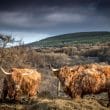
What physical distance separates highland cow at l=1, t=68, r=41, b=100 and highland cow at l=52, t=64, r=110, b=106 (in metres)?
1.37

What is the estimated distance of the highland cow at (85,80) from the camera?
17.6m

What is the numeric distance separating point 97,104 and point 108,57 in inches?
2894

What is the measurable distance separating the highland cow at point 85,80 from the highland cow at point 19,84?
53.9 inches

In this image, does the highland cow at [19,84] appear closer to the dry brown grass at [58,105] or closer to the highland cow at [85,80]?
the dry brown grass at [58,105]

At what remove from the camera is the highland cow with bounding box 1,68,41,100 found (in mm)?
17531

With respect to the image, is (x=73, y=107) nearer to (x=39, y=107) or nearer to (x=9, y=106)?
(x=39, y=107)

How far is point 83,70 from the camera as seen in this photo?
707 inches

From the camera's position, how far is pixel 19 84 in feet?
57.5

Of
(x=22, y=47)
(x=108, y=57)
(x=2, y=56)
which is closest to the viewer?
(x=2, y=56)

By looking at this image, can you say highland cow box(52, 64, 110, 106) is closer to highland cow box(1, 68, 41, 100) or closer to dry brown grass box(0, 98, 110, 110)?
dry brown grass box(0, 98, 110, 110)

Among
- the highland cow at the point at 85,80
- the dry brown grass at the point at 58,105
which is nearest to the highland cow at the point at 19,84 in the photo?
the dry brown grass at the point at 58,105

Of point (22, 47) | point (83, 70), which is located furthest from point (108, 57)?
point (83, 70)

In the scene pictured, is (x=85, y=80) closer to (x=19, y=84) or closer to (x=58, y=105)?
(x=58, y=105)

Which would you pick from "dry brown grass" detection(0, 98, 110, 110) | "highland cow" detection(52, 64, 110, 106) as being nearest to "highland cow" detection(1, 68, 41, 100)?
"dry brown grass" detection(0, 98, 110, 110)
